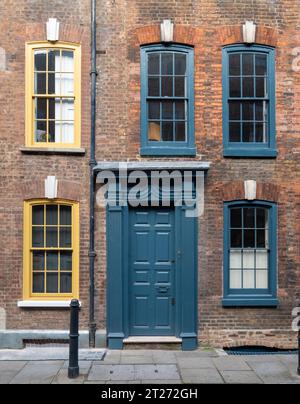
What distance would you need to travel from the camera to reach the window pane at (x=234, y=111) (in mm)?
10133

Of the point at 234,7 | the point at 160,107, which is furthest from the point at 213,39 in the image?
the point at 160,107

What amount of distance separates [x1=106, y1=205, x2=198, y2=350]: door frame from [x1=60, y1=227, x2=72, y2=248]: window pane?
0.85 meters

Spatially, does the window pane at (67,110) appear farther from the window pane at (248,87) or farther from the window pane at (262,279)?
the window pane at (262,279)

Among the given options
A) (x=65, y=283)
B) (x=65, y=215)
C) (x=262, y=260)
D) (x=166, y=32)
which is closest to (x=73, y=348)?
(x=65, y=283)

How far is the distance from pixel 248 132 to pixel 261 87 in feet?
3.45

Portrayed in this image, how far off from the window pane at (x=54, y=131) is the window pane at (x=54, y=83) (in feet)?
2.24

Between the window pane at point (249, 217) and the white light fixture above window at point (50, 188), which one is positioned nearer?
the white light fixture above window at point (50, 188)

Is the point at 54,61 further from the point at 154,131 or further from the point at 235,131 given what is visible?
the point at 235,131

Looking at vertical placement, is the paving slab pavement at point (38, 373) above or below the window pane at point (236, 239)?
below

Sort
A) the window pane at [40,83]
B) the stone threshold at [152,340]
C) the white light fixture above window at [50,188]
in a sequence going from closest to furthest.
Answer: the stone threshold at [152,340]
the white light fixture above window at [50,188]
the window pane at [40,83]

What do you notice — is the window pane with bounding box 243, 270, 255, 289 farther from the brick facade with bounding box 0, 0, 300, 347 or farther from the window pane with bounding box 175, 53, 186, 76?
the window pane with bounding box 175, 53, 186, 76

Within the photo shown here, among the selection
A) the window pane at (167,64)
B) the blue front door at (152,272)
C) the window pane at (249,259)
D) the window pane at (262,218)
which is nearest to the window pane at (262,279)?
the window pane at (249,259)

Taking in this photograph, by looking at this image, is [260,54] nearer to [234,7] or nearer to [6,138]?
[234,7]

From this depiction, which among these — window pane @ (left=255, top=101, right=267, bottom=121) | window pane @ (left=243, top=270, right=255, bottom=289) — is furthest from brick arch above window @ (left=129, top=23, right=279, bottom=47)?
window pane @ (left=243, top=270, right=255, bottom=289)
